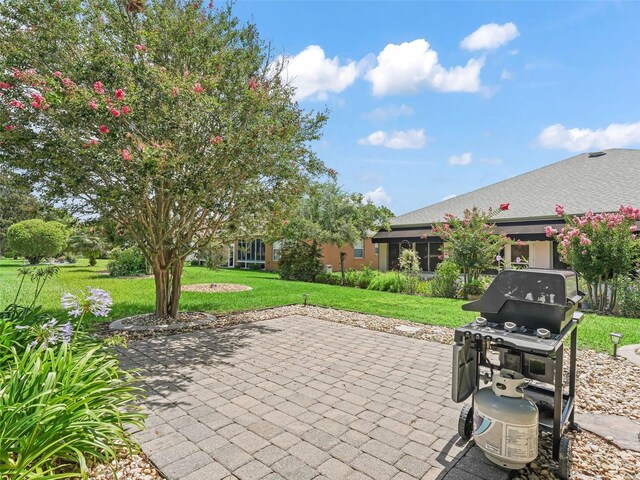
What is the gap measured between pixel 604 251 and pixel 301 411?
11.7 metres

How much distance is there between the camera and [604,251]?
1114 cm

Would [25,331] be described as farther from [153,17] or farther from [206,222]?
[153,17]

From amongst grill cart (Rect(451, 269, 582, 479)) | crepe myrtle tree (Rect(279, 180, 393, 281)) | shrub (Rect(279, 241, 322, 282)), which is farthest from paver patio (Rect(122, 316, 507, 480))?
shrub (Rect(279, 241, 322, 282))

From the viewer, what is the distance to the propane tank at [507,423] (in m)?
2.71

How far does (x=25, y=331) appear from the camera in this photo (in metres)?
4.65

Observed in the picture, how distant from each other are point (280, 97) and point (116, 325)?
6502 mm

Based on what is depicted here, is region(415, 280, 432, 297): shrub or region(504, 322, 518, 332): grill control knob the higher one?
region(504, 322, 518, 332): grill control knob

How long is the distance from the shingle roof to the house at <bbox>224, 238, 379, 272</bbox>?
3.83 metres

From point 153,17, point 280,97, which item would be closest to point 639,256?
point 280,97

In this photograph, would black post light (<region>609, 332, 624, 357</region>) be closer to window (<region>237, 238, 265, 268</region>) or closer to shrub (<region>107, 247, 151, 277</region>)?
shrub (<region>107, 247, 151, 277</region>)

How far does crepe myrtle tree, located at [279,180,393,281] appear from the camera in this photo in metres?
19.5

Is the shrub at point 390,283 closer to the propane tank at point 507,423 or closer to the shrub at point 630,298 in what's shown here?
the shrub at point 630,298

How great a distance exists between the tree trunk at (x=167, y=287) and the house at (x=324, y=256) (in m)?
13.8

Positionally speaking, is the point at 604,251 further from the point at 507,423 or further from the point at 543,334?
the point at 507,423
